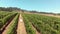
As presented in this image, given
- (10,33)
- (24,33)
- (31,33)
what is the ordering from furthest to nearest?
(24,33), (31,33), (10,33)

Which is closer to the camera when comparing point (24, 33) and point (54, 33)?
point (54, 33)

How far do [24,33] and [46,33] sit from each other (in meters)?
3.33

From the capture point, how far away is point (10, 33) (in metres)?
19.2

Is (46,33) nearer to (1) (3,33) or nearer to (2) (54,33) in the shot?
(2) (54,33)

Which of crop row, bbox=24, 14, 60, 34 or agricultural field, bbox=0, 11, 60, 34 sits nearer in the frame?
agricultural field, bbox=0, 11, 60, 34

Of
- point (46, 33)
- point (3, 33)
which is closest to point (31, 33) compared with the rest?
point (46, 33)

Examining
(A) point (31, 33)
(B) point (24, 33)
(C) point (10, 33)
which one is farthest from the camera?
(B) point (24, 33)

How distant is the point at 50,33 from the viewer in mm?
20922

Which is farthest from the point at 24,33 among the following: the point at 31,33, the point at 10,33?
the point at 10,33

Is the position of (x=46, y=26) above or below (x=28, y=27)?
below

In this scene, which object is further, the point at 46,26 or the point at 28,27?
the point at 46,26

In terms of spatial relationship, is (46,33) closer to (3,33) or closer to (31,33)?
(31,33)

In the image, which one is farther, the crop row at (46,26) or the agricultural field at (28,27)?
the crop row at (46,26)

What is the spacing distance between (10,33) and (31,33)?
2.84m
